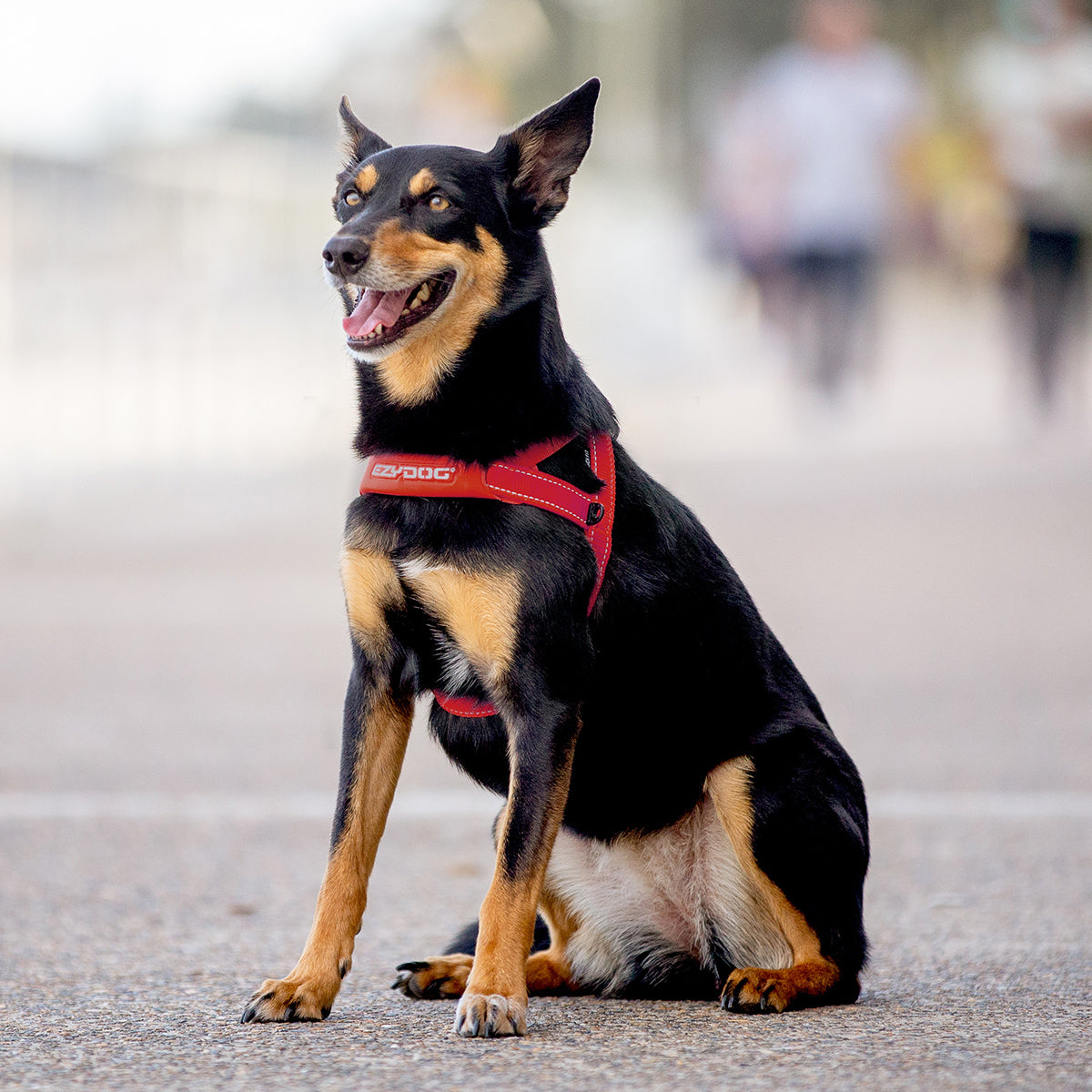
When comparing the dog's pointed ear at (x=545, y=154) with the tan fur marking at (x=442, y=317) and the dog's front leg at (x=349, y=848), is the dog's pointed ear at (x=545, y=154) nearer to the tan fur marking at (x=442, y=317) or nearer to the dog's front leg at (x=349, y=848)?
the tan fur marking at (x=442, y=317)

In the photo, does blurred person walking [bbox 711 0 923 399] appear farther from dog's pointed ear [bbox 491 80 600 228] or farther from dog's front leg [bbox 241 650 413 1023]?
dog's front leg [bbox 241 650 413 1023]

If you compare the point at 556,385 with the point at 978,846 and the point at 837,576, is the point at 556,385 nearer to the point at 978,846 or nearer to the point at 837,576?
the point at 978,846

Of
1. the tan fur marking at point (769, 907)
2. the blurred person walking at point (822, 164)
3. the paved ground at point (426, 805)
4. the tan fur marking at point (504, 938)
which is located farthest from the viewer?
the blurred person walking at point (822, 164)

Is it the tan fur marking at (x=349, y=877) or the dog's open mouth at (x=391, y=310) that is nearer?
the tan fur marking at (x=349, y=877)

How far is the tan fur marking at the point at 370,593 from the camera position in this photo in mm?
3580

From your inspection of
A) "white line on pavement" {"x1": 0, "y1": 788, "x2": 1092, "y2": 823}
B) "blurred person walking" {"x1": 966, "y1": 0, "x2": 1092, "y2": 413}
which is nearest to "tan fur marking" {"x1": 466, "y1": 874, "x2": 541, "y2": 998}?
"white line on pavement" {"x1": 0, "y1": 788, "x2": 1092, "y2": 823}

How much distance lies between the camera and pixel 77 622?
1052 centimetres

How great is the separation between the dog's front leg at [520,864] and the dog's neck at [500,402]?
1.97 ft

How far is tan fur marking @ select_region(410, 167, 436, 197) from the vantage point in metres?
3.78

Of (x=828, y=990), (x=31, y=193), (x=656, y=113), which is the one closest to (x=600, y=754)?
(x=828, y=990)

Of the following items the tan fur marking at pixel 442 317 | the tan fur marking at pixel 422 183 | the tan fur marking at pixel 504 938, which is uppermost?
the tan fur marking at pixel 422 183

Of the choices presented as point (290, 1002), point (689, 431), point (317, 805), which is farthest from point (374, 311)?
point (689, 431)

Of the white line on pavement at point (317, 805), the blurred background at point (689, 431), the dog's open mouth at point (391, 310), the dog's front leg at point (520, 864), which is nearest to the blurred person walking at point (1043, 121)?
the blurred background at point (689, 431)

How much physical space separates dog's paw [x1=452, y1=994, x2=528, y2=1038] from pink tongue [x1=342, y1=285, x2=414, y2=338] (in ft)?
4.46
